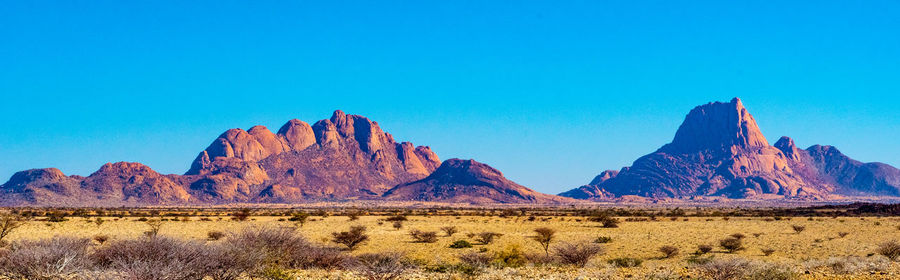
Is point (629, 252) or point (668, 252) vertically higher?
point (668, 252)

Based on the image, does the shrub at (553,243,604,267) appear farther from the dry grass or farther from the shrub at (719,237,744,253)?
the shrub at (719,237,744,253)

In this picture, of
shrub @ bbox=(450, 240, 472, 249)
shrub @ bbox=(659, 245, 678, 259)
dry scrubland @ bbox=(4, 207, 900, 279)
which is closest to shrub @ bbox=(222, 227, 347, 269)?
dry scrubland @ bbox=(4, 207, 900, 279)

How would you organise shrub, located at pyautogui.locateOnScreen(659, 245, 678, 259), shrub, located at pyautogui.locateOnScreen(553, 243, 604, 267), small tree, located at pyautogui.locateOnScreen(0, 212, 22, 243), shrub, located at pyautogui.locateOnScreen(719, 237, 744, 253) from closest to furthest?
shrub, located at pyautogui.locateOnScreen(553, 243, 604, 267) → small tree, located at pyautogui.locateOnScreen(0, 212, 22, 243) → shrub, located at pyautogui.locateOnScreen(659, 245, 678, 259) → shrub, located at pyautogui.locateOnScreen(719, 237, 744, 253)

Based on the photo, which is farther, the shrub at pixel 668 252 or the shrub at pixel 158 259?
the shrub at pixel 668 252

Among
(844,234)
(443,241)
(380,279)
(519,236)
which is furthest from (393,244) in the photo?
(844,234)

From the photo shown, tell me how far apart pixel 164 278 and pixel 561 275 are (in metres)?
11.0

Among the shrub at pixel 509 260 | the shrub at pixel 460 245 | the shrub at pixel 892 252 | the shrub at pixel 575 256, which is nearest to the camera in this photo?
the shrub at pixel 509 260

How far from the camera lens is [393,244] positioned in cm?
3747

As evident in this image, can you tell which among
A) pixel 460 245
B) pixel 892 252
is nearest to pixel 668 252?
pixel 892 252

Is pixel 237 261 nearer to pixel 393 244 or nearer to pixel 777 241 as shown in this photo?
pixel 393 244

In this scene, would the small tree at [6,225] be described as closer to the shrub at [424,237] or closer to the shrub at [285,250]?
the shrub at [285,250]

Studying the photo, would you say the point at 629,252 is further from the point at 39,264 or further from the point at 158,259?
the point at 39,264

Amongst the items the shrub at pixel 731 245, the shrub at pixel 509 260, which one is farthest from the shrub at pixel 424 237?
the shrub at pixel 731 245

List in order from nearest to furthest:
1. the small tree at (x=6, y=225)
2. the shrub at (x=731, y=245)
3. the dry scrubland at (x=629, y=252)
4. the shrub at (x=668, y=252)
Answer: the dry scrubland at (x=629, y=252) < the small tree at (x=6, y=225) < the shrub at (x=668, y=252) < the shrub at (x=731, y=245)
